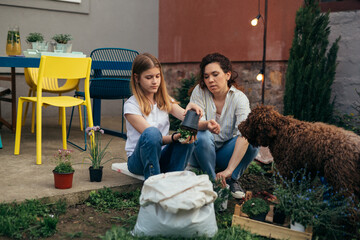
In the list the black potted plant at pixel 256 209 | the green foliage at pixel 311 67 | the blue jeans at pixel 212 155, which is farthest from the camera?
the green foliage at pixel 311 67

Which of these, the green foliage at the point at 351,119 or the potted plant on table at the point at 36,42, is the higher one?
the potted plant on table at the point at 36,42

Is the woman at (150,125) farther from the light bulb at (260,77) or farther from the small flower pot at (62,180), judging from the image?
the light bulb at (260,77)

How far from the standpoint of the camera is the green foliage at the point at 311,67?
5277mm

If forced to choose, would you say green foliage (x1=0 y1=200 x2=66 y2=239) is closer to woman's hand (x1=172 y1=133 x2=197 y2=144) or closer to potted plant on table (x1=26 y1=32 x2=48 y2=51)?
woman's hand (x1=172 y1=133 x2=197 y2=144)

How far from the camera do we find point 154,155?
2.85 m

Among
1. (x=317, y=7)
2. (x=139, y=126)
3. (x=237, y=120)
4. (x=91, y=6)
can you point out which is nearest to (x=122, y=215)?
(x=139, y=126)

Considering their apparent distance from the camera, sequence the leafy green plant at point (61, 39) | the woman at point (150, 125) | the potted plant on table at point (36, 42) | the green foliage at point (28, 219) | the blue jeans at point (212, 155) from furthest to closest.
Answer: the leafy green plant at point (61, 39) < the potted plant on table at point (36, 42) < the blue jeans at point (212, 155) < the woman at point (150, 125) < the green foliage at point (28, 219)

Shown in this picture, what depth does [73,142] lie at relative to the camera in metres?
4.83

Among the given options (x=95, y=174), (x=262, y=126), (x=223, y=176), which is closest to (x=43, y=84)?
(x=95, y=174)

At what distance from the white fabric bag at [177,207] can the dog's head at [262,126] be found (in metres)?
0.67

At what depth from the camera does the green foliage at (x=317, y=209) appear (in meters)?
2.35

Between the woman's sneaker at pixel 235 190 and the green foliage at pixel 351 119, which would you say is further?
the green foliage at pixel 351 119

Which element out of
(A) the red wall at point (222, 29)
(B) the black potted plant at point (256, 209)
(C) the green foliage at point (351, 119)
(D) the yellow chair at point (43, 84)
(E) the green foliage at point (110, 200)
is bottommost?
(E) the green foliage at point (110, 200)

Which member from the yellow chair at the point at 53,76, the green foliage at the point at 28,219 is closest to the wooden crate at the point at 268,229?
the green foliage at the point at 28,219
